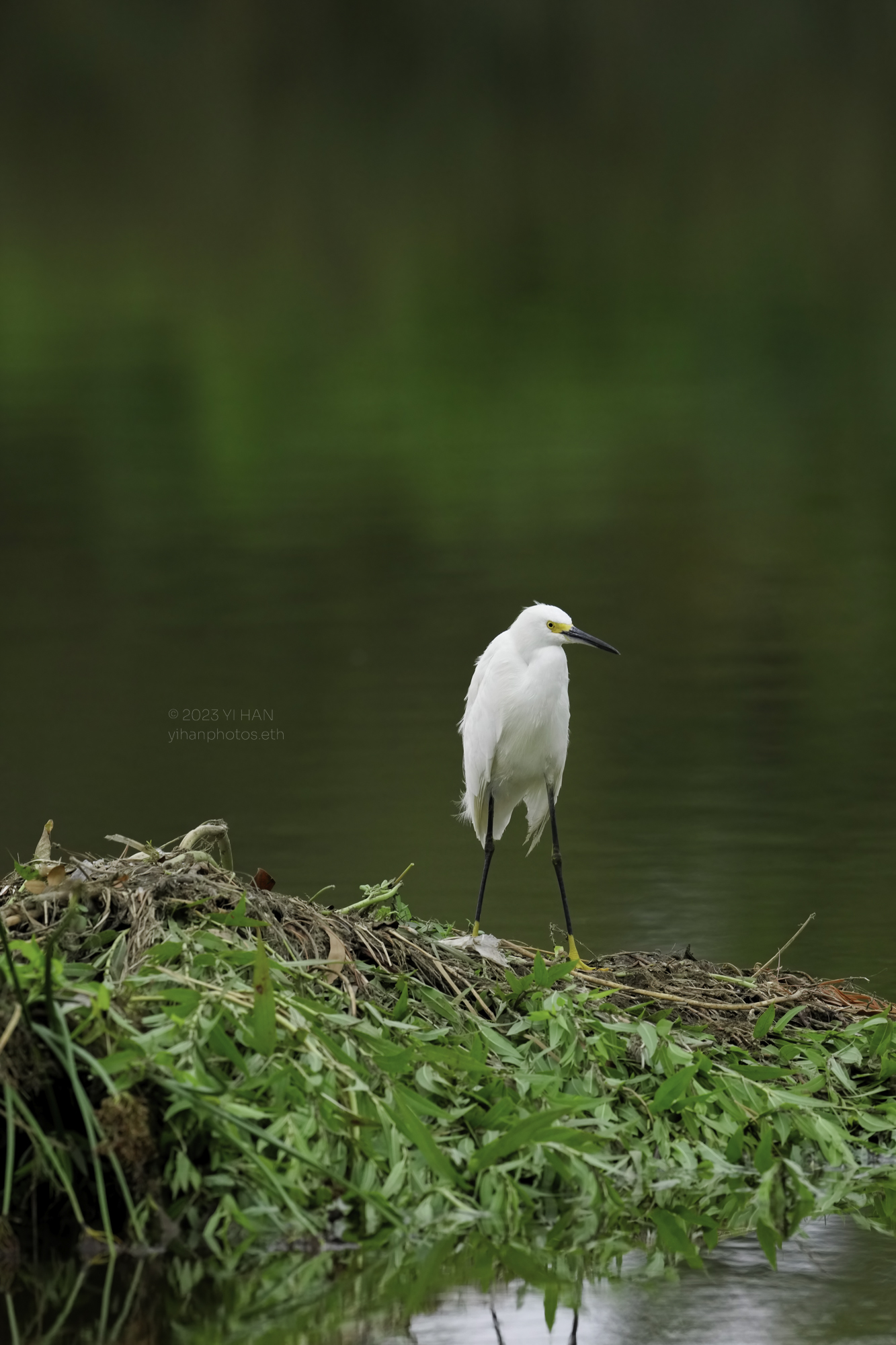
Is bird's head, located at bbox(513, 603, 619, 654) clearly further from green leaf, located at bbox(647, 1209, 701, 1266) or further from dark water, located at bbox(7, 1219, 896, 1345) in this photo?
dark water, located at bbox(7, 1219, 896, 1345)

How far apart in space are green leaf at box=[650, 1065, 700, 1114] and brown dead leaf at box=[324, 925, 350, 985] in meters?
0.90

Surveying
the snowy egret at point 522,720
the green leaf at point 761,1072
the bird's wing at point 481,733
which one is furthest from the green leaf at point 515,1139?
the bird's wing at point 481,733

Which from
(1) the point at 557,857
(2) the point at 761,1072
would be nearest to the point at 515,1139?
(2) the point at 761,1072

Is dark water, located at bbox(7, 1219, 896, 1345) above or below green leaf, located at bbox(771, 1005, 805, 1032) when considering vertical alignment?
below

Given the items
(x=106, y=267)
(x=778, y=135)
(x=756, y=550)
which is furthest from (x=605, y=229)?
(x=756, y=550)

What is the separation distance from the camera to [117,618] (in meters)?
15.8

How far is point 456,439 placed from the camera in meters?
24.6

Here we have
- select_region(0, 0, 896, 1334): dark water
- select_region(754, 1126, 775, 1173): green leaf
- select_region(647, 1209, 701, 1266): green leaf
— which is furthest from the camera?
select_region(0, 0, 896, 1334): dark water

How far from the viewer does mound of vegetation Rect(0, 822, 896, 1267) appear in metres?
4.71

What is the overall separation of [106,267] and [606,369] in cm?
1060

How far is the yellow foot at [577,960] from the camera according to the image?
602 centimetres

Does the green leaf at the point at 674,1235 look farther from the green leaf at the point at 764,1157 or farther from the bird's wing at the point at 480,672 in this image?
the bird's wing at the point at 480,672

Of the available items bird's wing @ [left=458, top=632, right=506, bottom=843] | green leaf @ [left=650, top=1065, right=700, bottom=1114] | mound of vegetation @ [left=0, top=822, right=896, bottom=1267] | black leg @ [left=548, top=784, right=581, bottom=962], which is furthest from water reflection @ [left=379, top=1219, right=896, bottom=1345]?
bird's wing @ [left=458, top=632, right=506, bottom=843]

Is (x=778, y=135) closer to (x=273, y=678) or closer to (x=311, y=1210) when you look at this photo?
(x=273, y=678)
